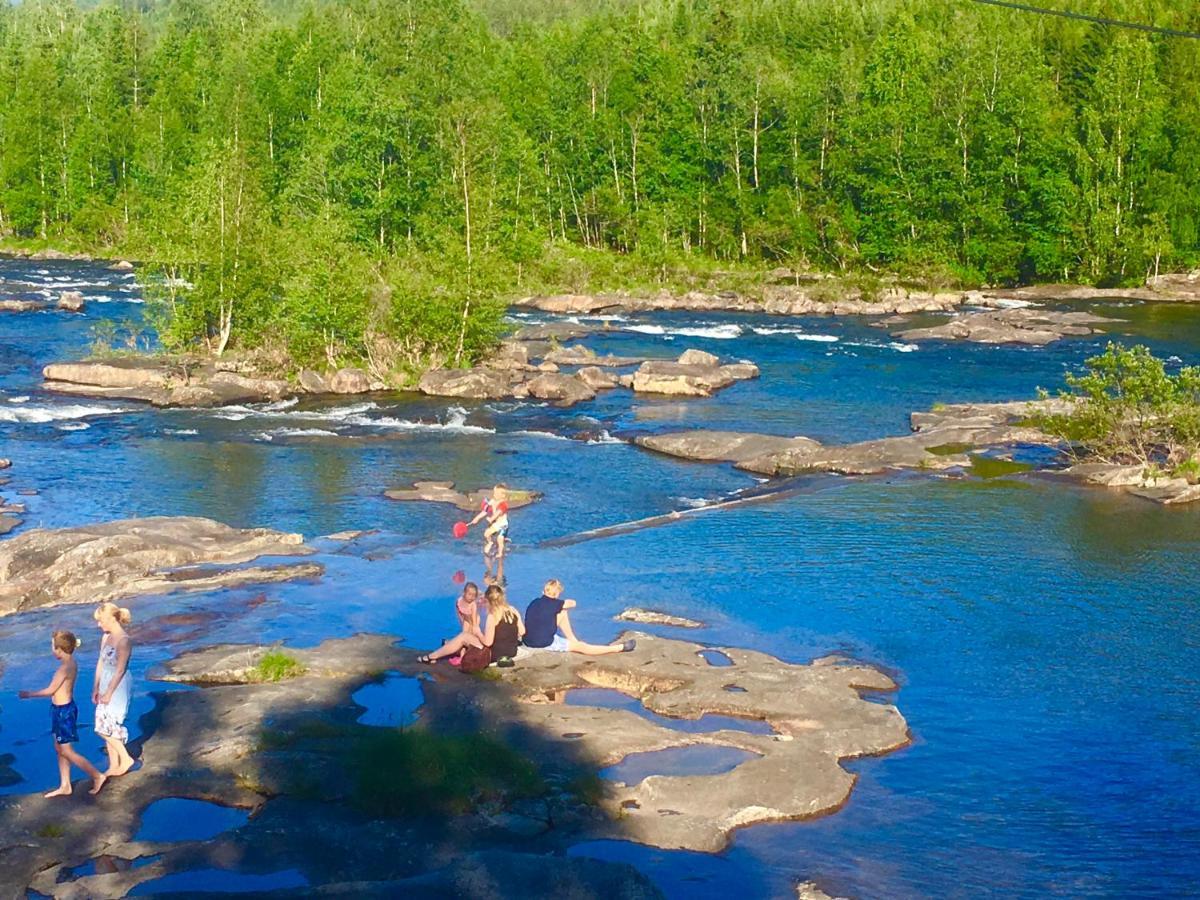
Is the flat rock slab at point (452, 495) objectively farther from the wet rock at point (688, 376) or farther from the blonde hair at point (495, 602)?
the wet rock at point (688, 376)

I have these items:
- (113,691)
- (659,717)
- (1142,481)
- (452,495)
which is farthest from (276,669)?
(1142,481)

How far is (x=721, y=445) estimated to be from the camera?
4094 centimetres

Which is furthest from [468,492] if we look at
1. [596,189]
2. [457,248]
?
[596,189]

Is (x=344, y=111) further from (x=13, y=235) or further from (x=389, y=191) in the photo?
(x=13, y=235)

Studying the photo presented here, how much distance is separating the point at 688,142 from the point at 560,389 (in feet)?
193

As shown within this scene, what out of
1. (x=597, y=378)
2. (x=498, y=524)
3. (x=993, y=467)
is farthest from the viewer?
(x=597, y=378)

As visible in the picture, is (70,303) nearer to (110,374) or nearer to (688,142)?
(110,374)

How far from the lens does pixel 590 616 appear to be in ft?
76.4

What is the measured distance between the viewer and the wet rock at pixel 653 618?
2297 cm

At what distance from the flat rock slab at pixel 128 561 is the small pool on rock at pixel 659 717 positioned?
8.70 meters

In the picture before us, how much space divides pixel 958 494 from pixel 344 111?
71094 millimetres

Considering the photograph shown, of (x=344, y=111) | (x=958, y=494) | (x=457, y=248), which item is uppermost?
(x=344, y=111)

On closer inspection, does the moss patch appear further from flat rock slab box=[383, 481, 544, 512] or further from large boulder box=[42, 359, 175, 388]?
large boulder box=[42, 359, 175, 388]

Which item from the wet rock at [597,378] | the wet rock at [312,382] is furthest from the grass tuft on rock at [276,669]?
the wet rock at [597,378]
